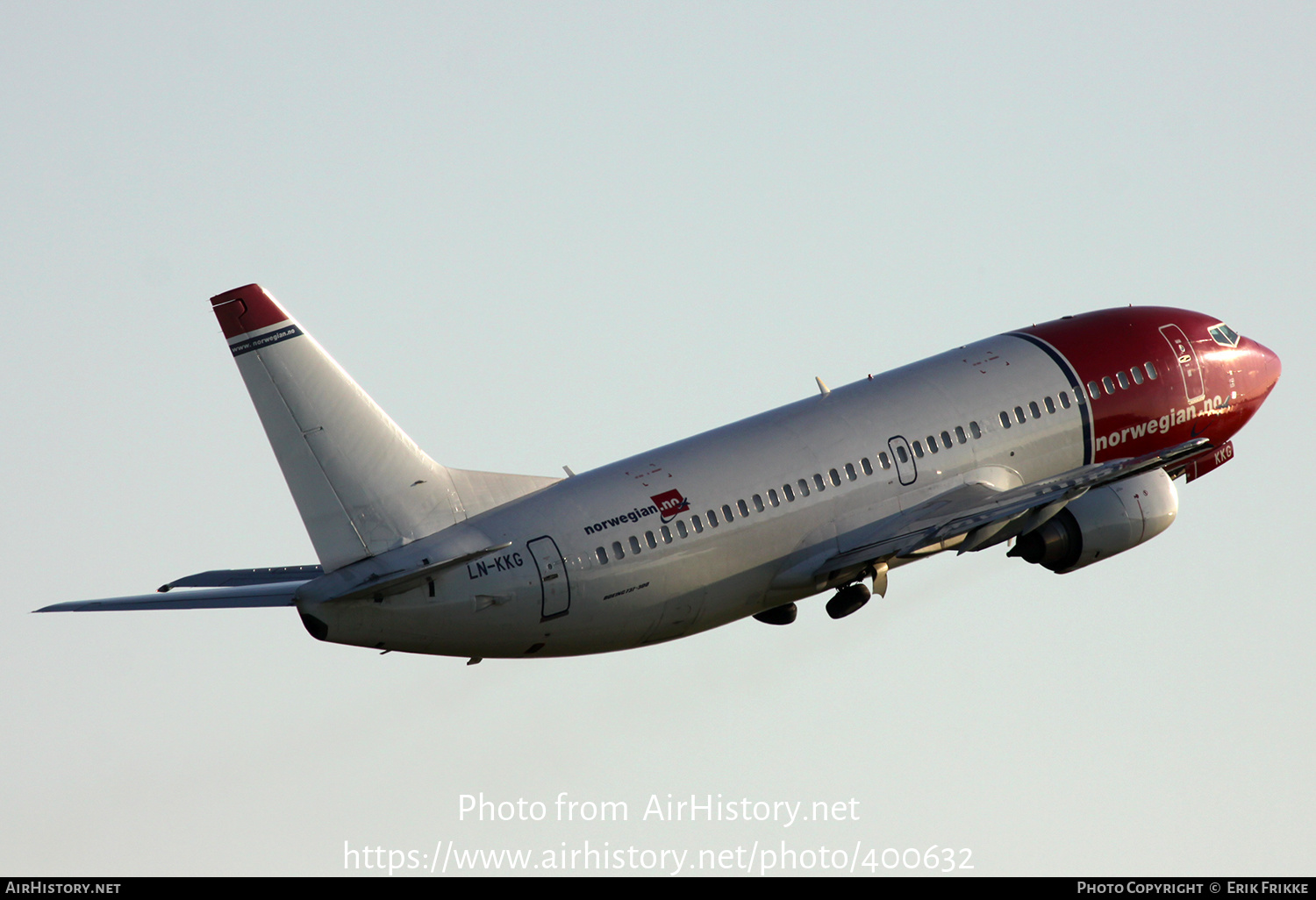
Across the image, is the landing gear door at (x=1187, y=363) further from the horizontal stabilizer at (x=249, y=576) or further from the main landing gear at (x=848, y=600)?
the horizontal stabilizer at (x=249, y=576)

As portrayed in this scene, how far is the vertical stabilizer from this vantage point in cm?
4494

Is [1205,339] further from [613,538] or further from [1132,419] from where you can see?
[613,538]

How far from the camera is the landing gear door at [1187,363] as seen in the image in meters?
57.2

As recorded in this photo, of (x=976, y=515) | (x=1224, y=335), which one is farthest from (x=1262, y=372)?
(x=976, y=515)

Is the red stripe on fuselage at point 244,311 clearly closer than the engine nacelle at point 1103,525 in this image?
Yes

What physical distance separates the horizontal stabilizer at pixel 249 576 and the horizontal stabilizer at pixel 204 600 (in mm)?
1692

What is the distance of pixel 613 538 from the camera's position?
47312mm

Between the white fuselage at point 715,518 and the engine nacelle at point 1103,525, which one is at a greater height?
the white fuselage at point 715,518

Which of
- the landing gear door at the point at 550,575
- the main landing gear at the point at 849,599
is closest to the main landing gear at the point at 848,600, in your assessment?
the main landing gear at the point at 849,599

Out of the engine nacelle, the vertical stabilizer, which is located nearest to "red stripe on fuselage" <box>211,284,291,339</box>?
the vertical stabilizer

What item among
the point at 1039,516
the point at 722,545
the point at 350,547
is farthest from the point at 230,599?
the point at 1039,516

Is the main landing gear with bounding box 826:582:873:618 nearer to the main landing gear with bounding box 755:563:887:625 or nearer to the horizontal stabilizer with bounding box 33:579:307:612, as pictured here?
the main landing gear with bounding box 755:563:887:625

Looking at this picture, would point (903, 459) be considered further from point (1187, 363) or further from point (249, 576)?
point (249, 576)

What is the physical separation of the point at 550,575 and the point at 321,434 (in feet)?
19.2
